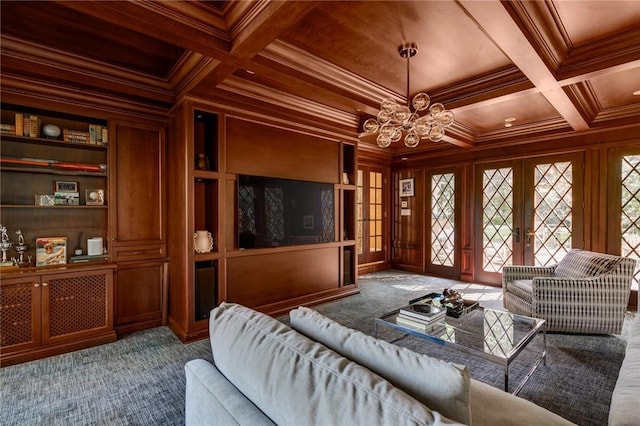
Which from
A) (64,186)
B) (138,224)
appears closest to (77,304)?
(138,224)

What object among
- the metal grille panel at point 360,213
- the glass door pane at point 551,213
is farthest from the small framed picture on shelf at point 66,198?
the glass door pane at point 551,213

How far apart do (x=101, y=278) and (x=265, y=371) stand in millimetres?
2710

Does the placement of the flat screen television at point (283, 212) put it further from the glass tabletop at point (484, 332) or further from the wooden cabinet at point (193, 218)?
the glass tabletop at point (484, 332)

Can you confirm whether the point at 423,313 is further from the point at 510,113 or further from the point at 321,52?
the point at 510,113

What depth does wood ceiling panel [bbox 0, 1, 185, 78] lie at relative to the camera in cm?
205

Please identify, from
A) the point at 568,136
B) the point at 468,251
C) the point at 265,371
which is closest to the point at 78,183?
the point at 265,371

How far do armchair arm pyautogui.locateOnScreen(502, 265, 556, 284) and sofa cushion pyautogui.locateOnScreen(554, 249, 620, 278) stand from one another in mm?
86

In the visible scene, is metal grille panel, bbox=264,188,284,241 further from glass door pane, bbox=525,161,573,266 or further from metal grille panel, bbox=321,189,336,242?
glass door pane, bbox=525,161,573,266

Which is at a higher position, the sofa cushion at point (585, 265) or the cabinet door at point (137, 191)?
the cabinet door at point (137, 191)

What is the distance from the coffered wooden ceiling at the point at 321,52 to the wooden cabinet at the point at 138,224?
1.10ft

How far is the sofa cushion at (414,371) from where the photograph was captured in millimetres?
811

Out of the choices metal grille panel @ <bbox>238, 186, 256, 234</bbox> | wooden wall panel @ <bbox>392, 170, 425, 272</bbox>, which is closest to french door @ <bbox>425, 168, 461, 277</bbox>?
wooden wall panel @ <bbox>392, 170, 425, 272</bbox>

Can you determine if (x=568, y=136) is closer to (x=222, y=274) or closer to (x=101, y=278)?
(x=222, y=274)

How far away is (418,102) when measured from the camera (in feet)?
8.63
